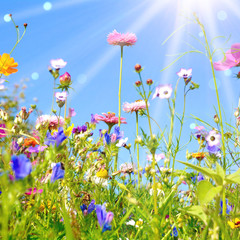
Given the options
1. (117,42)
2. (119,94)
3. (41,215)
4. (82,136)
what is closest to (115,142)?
(82,136)

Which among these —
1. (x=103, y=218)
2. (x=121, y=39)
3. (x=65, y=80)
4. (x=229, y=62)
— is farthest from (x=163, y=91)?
(x=121, y=39)

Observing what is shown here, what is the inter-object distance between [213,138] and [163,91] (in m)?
0.45

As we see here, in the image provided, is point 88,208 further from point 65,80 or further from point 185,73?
point 185,73

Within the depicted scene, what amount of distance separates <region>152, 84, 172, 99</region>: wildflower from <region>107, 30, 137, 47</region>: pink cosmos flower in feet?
4.22

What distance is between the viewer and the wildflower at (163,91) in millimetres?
1725

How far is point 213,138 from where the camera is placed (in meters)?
1.89

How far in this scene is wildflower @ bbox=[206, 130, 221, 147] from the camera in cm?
178

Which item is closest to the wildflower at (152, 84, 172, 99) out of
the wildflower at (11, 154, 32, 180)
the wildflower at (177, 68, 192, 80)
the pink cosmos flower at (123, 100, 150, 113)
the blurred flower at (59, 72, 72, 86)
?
the wildflower at (177, 68, 192, 80)

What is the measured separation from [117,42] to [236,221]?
209 cm

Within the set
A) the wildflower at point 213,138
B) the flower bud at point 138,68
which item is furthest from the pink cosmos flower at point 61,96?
the wildflower at point 213,138

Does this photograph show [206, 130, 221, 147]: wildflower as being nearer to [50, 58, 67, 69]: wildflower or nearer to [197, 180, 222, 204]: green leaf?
[197, 180, 222, 204]: green leaf

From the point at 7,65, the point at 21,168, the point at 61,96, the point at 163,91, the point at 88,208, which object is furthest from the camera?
the point at 7,65

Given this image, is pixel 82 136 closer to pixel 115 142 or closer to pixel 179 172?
pixel 115 142

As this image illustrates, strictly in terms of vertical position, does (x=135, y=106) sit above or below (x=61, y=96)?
below
